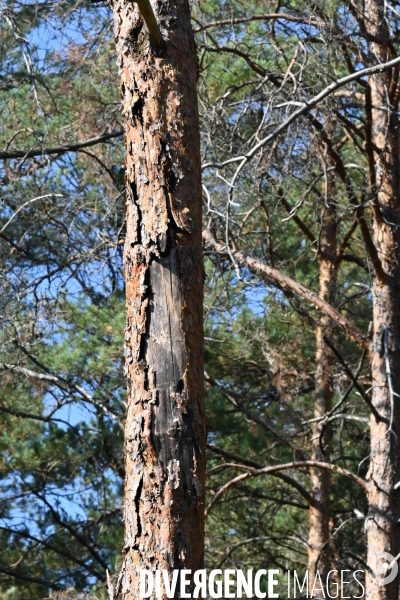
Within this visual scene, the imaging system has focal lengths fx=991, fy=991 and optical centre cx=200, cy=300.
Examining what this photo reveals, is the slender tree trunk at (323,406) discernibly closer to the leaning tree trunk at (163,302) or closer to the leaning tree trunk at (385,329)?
the leaning tree trunk at (385,329)

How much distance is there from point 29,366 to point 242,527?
138 inches

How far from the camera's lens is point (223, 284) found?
7586 millimetres

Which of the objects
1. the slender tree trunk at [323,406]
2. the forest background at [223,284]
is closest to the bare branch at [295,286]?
the forest background at [223,284]

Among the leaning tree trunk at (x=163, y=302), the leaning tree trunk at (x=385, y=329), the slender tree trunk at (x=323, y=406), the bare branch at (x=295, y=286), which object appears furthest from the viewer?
the slender tree trunk at (x=323, y=406)

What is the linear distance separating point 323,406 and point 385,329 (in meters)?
2.71

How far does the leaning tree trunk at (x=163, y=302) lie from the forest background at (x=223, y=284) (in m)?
2.48

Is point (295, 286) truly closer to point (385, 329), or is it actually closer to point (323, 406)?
point (385, 329)

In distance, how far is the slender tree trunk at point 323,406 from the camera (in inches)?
359

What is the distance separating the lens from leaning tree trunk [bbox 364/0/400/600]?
21.9 feet

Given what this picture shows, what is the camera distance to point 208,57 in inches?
352

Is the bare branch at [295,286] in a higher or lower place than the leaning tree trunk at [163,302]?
higher

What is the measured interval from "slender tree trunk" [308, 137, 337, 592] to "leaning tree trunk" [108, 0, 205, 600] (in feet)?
16.3

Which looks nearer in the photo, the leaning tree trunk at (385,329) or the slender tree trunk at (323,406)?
the leaning tree trunk at (385,329)

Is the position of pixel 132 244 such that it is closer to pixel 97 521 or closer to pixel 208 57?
pixel 208 57
